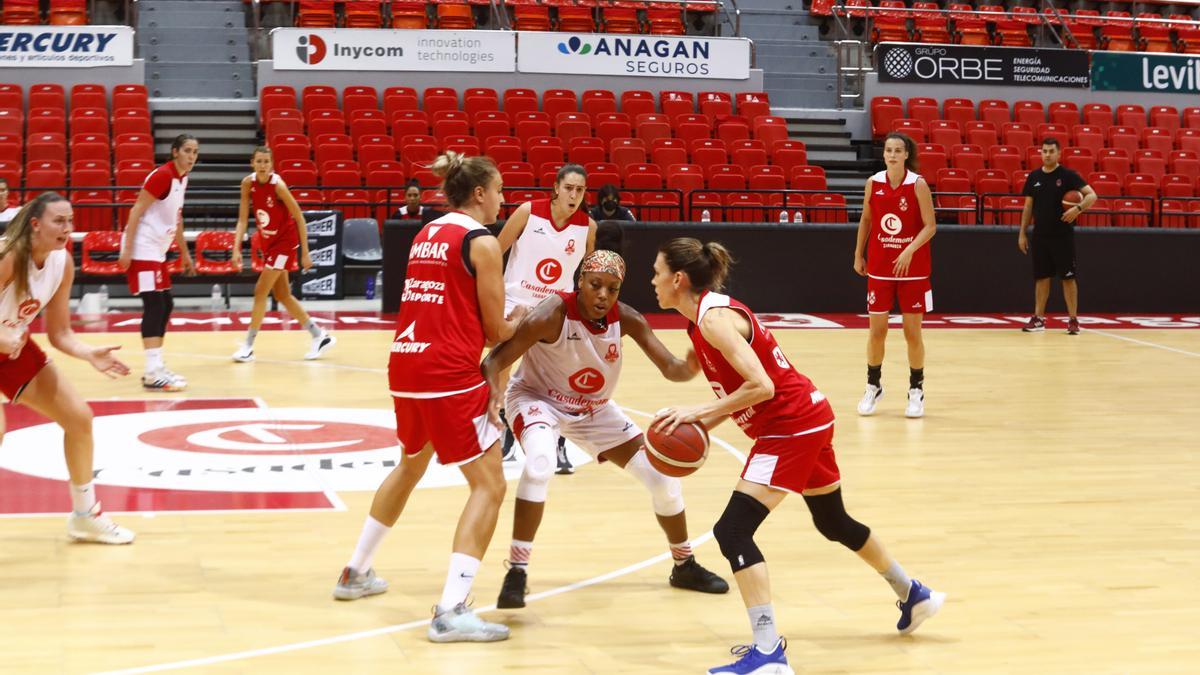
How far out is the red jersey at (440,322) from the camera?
450 centimetres

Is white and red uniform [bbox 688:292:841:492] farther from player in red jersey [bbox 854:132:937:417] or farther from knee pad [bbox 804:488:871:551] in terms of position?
player in red jersey [bbox 854:132:937:417]

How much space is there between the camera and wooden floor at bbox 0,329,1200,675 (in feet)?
14.4

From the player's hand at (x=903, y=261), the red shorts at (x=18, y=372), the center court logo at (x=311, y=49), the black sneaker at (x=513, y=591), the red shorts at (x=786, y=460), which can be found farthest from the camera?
the center court logo at (x=311, y=49)

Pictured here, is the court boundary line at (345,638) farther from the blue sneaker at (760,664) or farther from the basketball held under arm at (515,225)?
the basketball held under arm at (515,225)

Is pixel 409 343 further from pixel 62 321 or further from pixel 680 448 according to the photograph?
pixel 62 321

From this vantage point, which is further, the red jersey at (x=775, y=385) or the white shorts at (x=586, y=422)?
the white shorts at (x=586, y=422)

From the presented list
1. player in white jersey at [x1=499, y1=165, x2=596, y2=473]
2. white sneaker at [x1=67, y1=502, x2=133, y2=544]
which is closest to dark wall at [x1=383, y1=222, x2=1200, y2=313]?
player in white jersey at [x1=499, y1=165, x2=596, y2=473]

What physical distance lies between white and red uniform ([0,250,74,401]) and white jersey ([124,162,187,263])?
13.8 feet

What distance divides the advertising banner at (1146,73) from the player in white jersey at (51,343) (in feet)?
68.5

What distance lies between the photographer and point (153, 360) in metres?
9.73

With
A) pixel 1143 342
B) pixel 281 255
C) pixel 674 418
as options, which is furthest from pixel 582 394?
pixel 1143 342

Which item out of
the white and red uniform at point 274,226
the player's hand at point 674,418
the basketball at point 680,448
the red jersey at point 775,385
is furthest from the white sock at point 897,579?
the white and red uniform at point 274,226

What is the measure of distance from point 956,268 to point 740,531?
12.6 meters

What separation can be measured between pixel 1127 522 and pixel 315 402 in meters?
5.36
